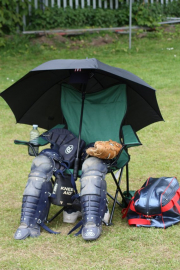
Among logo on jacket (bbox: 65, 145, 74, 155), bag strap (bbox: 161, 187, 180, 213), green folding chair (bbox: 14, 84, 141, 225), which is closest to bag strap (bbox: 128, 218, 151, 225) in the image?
bag strap (bbox: 161, 187, 180, 213)

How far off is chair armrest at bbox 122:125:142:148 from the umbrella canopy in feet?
0.61

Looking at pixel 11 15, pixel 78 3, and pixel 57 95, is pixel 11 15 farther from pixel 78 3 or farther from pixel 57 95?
pixel 57 95

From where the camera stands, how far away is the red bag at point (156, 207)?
169 inches

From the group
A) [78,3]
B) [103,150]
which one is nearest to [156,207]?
[103,150]

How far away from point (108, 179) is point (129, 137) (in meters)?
1.27

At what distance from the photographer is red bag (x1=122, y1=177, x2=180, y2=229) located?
4285 millimetres

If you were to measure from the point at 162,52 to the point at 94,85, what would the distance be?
23.0ft

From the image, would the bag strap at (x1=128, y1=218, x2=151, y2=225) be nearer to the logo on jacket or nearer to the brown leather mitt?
the brown leather mitt

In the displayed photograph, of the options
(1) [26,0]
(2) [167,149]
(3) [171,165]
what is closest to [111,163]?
(3) [171,165]

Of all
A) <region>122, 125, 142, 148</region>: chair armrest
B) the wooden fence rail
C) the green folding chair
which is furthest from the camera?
the wooden fence rail

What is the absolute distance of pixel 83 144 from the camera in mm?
4832

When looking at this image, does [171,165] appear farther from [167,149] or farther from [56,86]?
[56,86]

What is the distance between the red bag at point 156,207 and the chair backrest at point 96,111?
32.1 inches

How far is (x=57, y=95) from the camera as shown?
5195 mm
